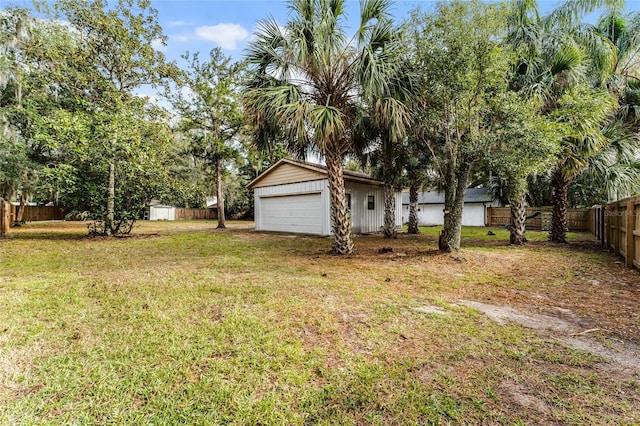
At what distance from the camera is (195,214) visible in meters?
32.3

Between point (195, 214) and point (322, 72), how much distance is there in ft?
96.0

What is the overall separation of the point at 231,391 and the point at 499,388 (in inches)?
76.3

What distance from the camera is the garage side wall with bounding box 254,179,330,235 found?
1245cm

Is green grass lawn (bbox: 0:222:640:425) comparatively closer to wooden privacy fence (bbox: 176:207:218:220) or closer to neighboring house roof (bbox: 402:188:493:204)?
neighboring house roof (bbox: 402:188:493:204)

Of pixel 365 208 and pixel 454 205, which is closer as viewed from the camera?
pixel 454 205

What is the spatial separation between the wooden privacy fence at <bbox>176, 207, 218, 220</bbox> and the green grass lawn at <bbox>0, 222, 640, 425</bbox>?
28.1 m

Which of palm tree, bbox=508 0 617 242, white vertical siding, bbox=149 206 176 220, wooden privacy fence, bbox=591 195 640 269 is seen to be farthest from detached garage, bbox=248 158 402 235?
white vertical siding, bbox=149 206 176 220

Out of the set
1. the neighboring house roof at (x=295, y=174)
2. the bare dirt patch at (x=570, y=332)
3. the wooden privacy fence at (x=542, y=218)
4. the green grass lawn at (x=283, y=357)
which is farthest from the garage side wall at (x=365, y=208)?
the bare dirt patch at (x=570, y=332)

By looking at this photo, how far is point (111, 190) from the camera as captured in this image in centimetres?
1053

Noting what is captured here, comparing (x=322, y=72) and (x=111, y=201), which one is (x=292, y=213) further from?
(x=322, y=72)

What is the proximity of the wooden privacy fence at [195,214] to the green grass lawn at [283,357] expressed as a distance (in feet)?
92.1

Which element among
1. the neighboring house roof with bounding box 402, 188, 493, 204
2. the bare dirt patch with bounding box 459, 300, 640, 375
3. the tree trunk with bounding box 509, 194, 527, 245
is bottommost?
the bare dirt patch with bounding box 459, 300, 640, 375

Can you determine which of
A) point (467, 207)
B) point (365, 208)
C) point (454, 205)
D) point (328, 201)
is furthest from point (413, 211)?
point (467, 207)

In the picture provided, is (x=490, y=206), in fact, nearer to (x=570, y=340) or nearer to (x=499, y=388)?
(x=570, y=340)
